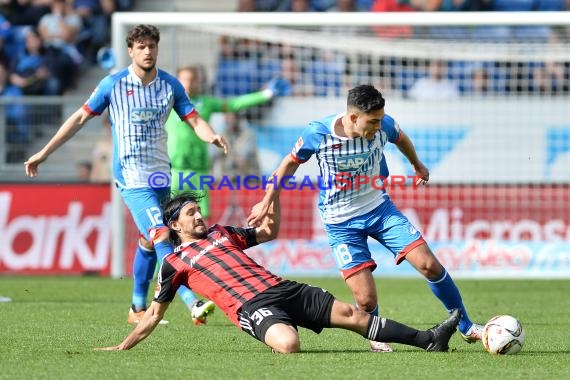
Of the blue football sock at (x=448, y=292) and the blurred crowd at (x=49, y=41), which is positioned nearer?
the blue football sock at (x=448, y=292)

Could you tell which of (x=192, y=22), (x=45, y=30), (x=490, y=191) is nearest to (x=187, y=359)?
(x=192, y=22)

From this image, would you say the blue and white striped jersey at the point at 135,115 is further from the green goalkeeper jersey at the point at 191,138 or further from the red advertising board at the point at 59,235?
the red advertising board at the point at 59,235

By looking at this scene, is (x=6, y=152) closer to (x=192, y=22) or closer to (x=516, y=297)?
(x=192, y=22)

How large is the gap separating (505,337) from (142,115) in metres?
3.83

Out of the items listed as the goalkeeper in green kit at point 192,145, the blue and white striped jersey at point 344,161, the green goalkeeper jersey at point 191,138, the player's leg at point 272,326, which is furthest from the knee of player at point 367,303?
the green goalkeeper jersey at point 191,138

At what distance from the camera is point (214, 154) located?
17.1 m

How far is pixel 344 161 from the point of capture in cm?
823

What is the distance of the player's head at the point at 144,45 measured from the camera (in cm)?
953

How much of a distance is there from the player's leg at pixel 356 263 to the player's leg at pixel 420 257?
185 millimetres

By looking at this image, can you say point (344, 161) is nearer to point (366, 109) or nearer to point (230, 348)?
point (366, 109)

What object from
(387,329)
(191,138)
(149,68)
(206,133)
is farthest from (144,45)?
(387,329)

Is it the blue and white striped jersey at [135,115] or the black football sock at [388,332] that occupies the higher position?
the blue and white striped jersey at [135,115]

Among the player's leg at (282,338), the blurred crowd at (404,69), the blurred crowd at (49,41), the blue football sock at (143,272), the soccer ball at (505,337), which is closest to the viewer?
the player's leg at (282,338)

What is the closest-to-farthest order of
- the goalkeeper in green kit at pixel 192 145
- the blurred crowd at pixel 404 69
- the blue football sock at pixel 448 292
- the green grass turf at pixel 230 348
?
the green grass turf at pixel 230 348
the blue football sock at pixel 448 292
the goalkeeper in green kit at pixel 192 145
the blurred crowd at pixel 404 69
